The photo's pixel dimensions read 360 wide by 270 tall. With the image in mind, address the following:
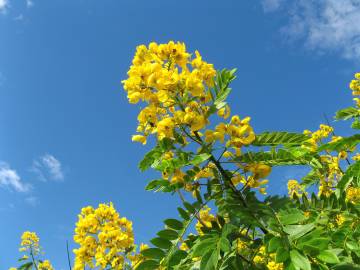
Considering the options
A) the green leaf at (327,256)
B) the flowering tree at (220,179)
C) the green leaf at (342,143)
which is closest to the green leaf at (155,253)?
the flowering tree at (220,179)

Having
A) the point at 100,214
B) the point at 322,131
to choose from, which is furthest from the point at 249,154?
the point at 322,131

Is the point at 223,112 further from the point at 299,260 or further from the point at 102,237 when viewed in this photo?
the point at 102,237

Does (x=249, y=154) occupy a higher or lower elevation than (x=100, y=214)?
lower

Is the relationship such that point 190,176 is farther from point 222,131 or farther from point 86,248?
point 86,248

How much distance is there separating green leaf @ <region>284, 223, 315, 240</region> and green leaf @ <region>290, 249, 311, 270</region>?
0.32 feet

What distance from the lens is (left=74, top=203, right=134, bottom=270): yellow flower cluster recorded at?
445cm

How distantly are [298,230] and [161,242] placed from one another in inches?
26.9

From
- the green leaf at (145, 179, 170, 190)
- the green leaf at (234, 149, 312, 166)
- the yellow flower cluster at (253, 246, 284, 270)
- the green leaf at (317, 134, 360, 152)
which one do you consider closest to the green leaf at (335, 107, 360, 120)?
the yellow flower cluster at (253, 246, 284, 270)

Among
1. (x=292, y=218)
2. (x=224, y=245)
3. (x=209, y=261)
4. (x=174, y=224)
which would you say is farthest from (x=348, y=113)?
(x=209, y=261)

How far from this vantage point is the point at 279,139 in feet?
6.83

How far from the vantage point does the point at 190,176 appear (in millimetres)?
2139

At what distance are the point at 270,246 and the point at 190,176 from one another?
71 cm

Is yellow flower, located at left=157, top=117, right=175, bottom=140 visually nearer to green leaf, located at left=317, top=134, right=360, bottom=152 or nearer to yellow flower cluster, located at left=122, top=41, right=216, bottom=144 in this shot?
yellow flower cluster, located at left=122, top=41, right=216, bottom=144

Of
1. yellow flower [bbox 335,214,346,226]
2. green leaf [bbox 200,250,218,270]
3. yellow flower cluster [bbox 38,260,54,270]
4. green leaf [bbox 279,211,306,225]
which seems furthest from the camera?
yellow flower cluster [bbox 38,260,54,270]
